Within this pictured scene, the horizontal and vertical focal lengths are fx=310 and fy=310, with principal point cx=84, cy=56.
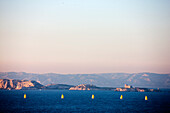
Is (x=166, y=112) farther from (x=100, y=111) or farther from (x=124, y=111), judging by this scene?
(x=100, y=111)

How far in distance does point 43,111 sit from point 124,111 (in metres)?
26.8

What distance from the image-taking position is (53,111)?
101875mm

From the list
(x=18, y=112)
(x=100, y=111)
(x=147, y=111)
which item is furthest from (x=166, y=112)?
(x=18, y=112)

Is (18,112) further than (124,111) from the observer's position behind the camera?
No

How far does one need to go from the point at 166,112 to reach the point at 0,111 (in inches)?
2065

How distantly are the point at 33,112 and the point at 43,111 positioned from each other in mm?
4462

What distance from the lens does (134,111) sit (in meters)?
102

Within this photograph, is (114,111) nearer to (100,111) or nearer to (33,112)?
(100,111)

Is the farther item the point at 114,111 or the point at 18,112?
the point at 114,111

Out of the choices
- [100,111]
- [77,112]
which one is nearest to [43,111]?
[77,112]

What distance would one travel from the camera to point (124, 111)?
103312 millimetres

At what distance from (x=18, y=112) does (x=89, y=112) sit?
22476 millimetres

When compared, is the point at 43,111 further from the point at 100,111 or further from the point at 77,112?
the point at 100,111

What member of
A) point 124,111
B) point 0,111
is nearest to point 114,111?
point 124,111
